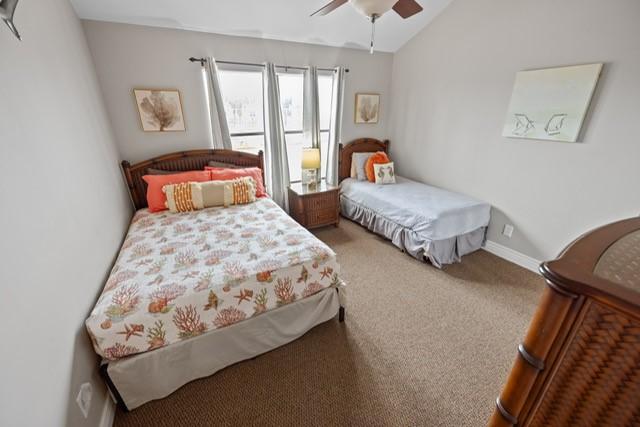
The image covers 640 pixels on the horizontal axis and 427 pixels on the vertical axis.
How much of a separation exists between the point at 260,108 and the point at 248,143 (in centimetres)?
45

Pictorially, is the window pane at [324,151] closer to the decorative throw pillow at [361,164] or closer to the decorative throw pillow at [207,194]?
the decorative throw pillow at [361,164]

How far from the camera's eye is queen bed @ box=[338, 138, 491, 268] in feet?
8.66

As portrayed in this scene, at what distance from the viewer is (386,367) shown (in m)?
1.67

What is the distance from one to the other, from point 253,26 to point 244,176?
1.55 meters

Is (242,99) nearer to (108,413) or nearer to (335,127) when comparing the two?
(335,127)

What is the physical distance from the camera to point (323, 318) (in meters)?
1.90

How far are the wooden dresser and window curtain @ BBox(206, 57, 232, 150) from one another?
304 centimetres

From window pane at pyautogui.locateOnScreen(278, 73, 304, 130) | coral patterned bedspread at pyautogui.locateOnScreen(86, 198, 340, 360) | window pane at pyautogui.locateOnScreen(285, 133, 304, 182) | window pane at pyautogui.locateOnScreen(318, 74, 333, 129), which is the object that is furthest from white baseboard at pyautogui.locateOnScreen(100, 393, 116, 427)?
window pane at pyautogui.locateOnScreen(318, 74, 333, 129)

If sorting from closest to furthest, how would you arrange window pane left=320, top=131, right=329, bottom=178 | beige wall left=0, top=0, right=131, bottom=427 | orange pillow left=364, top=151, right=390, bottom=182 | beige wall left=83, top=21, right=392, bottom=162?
beige wall left=0, top=0, right=131, bottom=427 < beige wall left=83, top=21, right=392, bottom=162 < orange pillow left=364, top=151, right=390, bottom=182 < window pane left=320, top=131, right=329, bottom=178

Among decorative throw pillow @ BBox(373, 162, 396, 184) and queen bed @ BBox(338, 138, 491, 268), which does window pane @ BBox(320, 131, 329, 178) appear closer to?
queen bed @ BBox(338, 138, 491, 268)

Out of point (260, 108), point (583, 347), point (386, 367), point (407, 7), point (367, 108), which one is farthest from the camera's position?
point (367, 108)

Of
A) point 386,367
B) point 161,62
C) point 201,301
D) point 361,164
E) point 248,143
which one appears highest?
point 161,62

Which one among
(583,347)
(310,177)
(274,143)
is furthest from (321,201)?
(583,347)

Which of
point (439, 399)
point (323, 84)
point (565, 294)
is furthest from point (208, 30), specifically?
point (439, 399)
